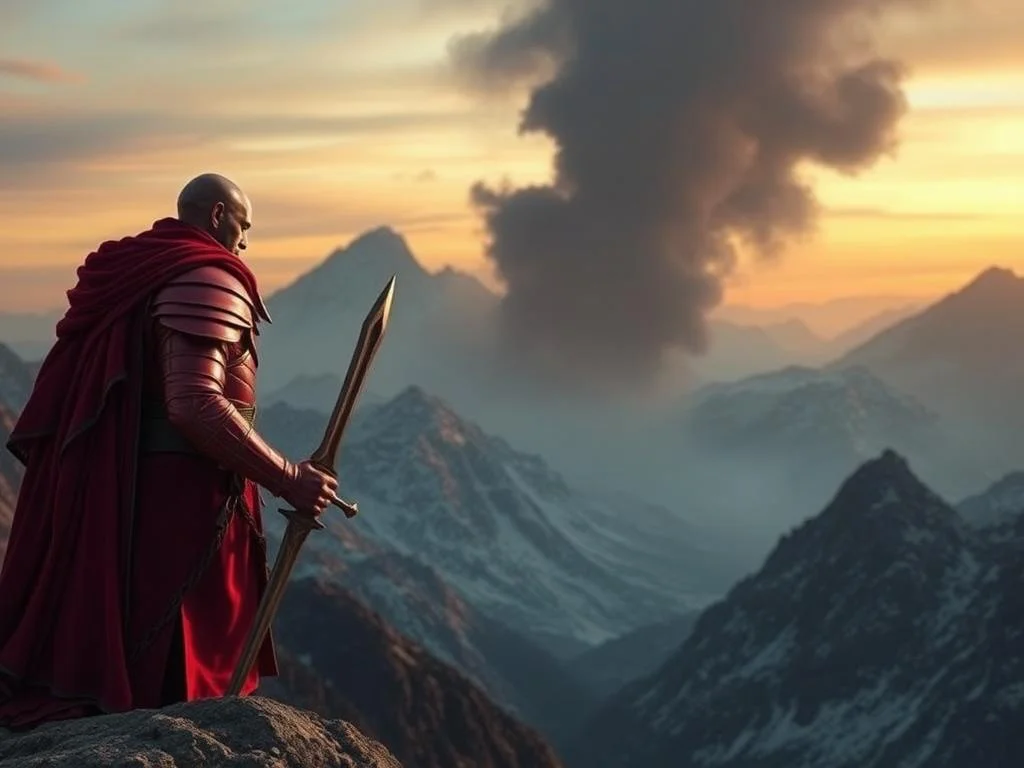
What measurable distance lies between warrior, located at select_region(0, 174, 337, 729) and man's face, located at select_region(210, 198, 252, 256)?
0.93 ft

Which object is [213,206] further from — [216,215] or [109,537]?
[109,537]

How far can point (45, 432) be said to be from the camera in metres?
15.6

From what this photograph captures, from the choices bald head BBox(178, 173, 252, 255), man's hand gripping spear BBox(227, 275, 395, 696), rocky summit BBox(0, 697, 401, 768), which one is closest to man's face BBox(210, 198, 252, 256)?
bald head BBox(178, 173, 252, 255)

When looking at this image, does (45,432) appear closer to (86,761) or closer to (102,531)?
(102,531)

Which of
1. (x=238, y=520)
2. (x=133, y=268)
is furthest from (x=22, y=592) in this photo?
(x=133, y=268)

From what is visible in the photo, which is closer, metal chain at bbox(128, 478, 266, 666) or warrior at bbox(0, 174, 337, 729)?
warrior at bbox(0, 174, 337, 729)

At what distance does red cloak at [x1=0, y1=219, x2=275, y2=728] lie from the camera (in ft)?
49.4

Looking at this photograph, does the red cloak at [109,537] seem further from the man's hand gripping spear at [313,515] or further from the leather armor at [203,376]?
the man's hand gripping spear at [313,515]

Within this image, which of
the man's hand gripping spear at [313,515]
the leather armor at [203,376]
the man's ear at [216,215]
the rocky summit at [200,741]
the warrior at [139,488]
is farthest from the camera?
the man's ear at [216,215]

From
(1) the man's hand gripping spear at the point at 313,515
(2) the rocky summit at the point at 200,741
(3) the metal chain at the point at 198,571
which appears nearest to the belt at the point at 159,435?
(3) the metal chain at the point at 198,571

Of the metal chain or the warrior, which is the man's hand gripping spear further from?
the metal chain

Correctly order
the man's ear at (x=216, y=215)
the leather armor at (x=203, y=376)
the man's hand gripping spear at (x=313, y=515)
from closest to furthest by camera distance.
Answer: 1. the leather armor at (x=203, y=376)
2. the man's hand gripping spear at (x=313, y=515)
3. the man's ear at (x=216, y=215)

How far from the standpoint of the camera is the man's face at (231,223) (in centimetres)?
1612

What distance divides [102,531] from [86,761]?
9.40 ft
